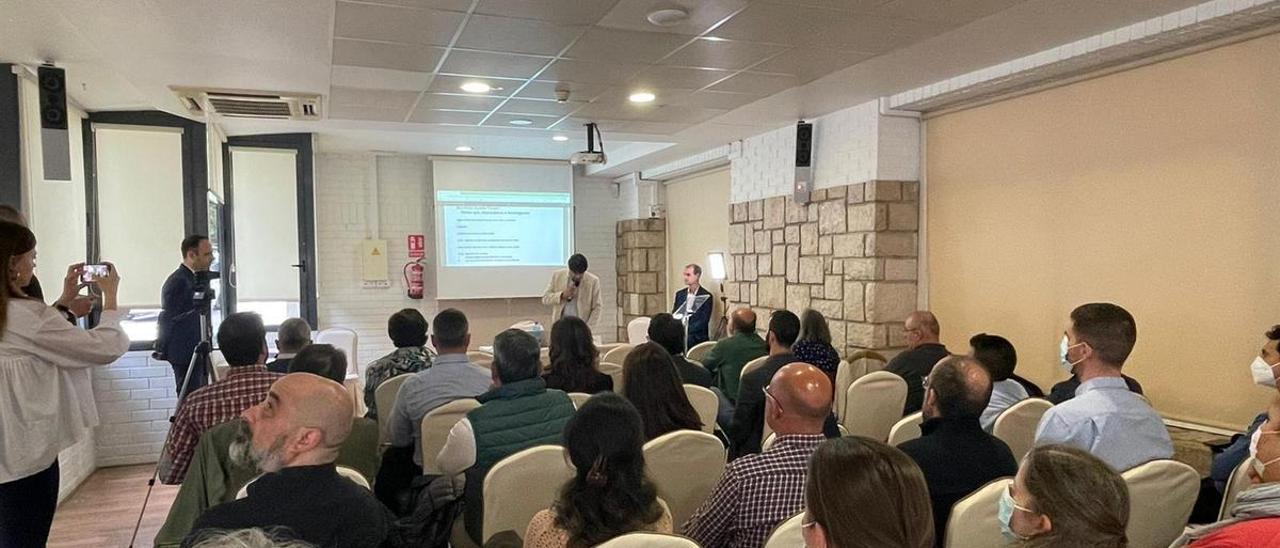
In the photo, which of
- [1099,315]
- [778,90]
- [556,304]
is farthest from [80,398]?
[556,304]

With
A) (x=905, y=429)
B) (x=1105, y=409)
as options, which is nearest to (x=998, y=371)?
(x=905, y=429)

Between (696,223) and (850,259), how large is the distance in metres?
3.49

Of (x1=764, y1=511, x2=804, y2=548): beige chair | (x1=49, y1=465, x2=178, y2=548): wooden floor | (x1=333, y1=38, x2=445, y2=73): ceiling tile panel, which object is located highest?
(x1=333, y1=38, x2=445, y2=73): ceiling tile panel

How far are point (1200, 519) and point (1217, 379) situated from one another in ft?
4.16

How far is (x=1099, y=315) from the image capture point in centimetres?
261

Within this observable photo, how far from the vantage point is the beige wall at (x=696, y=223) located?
847cm

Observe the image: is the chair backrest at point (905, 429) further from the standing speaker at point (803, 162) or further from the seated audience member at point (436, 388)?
the standing speaker at point (803, 162)

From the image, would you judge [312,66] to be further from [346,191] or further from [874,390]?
[346,191]

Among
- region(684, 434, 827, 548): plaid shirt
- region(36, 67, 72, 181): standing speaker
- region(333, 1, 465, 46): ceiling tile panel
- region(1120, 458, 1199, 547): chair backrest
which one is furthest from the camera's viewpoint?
region(36, 67, 72, 181): standing speaker

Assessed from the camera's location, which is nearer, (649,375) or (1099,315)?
(1099,315)

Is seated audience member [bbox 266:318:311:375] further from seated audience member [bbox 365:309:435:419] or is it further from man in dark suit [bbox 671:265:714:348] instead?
man in dark suit [bbox 671:265:714:348]

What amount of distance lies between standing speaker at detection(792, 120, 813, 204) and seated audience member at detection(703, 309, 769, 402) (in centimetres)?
187

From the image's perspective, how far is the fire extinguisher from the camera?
9078mm

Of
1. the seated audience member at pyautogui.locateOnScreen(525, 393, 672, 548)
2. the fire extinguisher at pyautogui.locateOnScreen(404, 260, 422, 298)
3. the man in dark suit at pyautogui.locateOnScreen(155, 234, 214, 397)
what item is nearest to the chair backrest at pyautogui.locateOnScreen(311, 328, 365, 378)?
the man in dark suit at pyautogui.locateOnScreen(155, 234, 214, 397)
